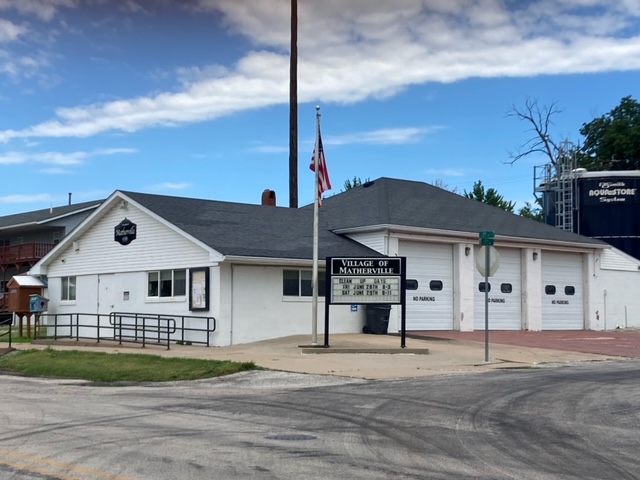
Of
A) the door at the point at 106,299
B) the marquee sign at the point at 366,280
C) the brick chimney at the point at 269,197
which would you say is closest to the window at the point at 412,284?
the marquee sign at the point at 366,280

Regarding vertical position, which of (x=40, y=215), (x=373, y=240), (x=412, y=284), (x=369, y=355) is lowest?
(x=369, y=355)

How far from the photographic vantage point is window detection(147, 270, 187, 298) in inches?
1080

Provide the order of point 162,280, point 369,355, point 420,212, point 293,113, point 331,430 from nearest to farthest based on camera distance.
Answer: point 331,430 → point 369,355 → point 162,280 → point 420,212 → point 293,113

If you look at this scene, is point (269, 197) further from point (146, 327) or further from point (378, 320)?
point (146, 327)

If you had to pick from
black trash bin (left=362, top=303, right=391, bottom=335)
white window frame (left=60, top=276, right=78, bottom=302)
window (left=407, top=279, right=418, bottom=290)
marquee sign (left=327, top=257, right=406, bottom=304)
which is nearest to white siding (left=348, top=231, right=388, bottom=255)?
window (left=407, top=279, right=418, bottom=290)

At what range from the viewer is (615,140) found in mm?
66750

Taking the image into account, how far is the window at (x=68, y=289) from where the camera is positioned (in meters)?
33.3

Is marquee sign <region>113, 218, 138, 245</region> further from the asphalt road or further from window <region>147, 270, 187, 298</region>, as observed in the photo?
the asphalt road

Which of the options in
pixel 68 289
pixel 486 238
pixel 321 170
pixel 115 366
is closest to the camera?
pixel 115 366

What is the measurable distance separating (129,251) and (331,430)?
20616 millimetres

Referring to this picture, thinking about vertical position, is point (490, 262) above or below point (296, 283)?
above

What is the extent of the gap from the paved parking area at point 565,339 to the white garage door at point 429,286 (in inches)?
27.8

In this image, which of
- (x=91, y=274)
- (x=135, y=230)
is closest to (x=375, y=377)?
(x=135, y=230)

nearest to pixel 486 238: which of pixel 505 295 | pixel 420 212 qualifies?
pixel 420 212
